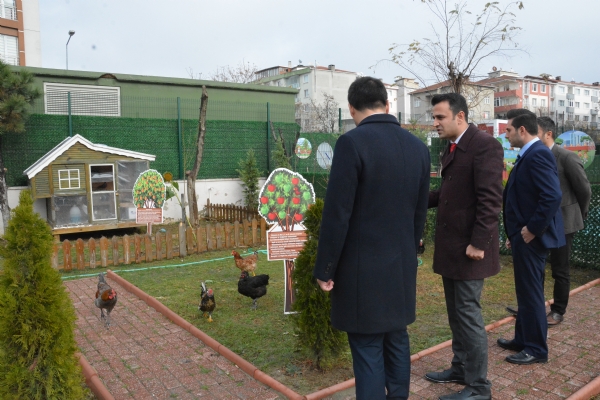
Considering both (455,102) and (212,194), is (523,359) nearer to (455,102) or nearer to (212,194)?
(455,102)

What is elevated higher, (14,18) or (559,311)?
(14,18)

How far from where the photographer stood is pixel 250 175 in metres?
15.2

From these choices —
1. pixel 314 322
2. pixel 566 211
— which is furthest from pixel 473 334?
pixel 566 211

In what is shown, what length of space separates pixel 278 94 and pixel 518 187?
48.5 ft

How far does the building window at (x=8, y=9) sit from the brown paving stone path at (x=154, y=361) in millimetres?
28854

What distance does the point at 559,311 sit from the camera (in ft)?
16.6

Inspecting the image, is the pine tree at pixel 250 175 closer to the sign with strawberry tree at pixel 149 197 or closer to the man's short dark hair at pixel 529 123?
the sign with strawberry tree at pixel 149 197

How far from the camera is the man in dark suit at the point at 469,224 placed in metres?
3.26

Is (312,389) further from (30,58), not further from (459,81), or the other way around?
(30,58)

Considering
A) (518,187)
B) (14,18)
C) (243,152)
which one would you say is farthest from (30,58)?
(518,187)

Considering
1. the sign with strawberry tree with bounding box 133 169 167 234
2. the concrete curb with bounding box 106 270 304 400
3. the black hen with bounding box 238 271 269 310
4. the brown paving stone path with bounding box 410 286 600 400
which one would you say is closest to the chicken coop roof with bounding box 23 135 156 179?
the sign with strawberry tree with bounding box 133 169 167 234

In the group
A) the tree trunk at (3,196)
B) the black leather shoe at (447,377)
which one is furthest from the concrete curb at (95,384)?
the tree trunk at (3,196)

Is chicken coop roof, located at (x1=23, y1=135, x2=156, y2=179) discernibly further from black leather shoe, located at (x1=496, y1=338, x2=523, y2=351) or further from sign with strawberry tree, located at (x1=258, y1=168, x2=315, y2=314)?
black leather shoe, located at (x1=496, y1=338, x2=523, y2=351)

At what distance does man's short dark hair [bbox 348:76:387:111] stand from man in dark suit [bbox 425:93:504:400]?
943 mm
